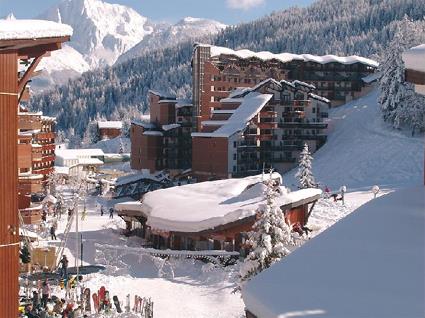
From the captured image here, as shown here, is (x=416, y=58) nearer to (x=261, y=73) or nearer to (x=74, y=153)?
(x=261, y=73)

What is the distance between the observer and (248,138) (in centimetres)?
→ 6462

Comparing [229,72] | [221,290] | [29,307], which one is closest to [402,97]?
[229,72]

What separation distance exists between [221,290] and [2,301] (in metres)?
14.9

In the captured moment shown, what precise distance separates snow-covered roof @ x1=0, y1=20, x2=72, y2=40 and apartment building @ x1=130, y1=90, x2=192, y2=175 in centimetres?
6433

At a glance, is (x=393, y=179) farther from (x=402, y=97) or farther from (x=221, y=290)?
(x=221, y=290)

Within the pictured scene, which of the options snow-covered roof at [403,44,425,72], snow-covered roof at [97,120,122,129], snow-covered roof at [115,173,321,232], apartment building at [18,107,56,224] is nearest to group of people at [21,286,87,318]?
apartment building at [18,107,56,224]

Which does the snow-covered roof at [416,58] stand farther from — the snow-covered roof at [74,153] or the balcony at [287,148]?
the snow-covered roof at [74,153]

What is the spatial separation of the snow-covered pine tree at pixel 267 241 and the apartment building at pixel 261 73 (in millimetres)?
56243

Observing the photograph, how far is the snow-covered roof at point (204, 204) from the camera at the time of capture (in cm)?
3319

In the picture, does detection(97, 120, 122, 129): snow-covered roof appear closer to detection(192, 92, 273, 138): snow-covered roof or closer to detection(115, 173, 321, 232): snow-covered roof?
detection(192, 92, 273, 138): snow-covered roof

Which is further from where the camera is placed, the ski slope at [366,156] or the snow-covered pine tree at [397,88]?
the snow-covered pine tree at [397,88]

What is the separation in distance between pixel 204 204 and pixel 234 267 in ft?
23.4

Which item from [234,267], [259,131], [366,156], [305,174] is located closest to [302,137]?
[259,131]

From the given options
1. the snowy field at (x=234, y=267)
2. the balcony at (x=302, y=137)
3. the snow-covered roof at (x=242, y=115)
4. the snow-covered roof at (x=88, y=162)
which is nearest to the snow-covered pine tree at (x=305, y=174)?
the snowy field at (x=234, y=267)
